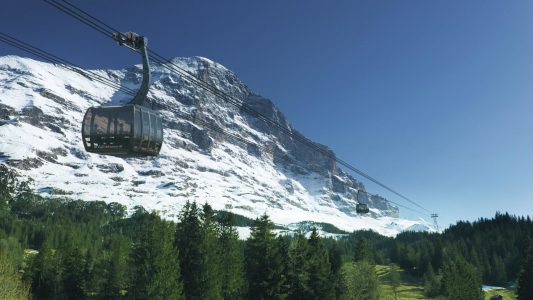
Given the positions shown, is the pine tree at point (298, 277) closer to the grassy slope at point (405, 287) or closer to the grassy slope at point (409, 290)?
the grassy slope at point (405, 287)

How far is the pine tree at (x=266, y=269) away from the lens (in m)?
59.9

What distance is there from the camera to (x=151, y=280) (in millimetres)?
56219

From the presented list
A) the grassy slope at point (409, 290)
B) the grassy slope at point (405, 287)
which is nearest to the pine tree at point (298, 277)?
the grassy slope at point (405, 287)

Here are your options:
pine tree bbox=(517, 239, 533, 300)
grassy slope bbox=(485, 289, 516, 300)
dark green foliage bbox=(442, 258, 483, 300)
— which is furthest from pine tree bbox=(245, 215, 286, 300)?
grassy slope bbox=(485, 289, 516, 300)

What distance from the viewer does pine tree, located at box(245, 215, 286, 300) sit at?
5991cm

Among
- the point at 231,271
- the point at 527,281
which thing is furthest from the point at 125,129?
the point at 527,281

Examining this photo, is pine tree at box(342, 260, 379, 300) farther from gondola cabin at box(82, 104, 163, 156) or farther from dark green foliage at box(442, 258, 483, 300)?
gondola cabin at box(82, 104, 163, 156)

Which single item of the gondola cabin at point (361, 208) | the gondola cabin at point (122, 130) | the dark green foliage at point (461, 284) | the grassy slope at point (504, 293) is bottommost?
the grassy slope at point (504, 293)

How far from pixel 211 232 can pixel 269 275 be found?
12.6 metres

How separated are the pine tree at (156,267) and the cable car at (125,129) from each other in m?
33.8

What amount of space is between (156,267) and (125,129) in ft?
122

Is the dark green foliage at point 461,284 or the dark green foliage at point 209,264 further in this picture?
the dark green foliage at point 461,284

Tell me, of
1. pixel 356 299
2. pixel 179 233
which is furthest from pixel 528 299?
pixel 179 233

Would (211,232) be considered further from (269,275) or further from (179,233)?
(269,275)
